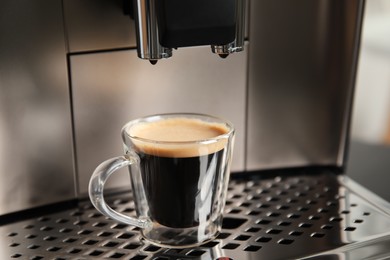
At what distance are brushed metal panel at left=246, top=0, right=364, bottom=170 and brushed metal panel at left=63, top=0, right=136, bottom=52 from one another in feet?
0.49

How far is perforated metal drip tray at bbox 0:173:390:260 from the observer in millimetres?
551

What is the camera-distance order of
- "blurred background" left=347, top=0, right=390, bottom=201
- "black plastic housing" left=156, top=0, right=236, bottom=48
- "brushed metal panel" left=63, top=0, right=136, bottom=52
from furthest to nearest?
"blurred background" left=347, top=0, right=390, bottom=201 < "brushed metal panel" left=63, top=0, right=136, bottom=52 < "black plastic housing" left=156, top=0, right=236, bottom=48

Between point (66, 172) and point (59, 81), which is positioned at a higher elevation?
point (59, 81)

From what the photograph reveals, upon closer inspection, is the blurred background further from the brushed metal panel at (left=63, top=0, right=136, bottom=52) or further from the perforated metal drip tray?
the brushed metal panel at (left=63, top=0, right=136, bottom=52)

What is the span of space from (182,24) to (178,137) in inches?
4.9

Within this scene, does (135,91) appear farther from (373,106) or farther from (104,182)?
(373,106)

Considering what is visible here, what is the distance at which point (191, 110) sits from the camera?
2.22 feet

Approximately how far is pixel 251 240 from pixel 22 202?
0.24 meters

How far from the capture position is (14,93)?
0.58m

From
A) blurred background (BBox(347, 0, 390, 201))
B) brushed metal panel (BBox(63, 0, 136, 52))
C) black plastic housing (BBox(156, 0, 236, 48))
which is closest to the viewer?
black plastic housing (BBox(156, 0, 236, 48))

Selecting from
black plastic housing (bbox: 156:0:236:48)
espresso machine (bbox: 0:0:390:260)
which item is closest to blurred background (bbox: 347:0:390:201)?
espresso machine (bbox: 0:0:390:260)

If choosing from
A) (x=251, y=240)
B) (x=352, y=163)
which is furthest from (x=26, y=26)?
(x=352, y=163)

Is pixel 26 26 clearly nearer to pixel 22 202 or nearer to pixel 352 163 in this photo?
pixel 22 202

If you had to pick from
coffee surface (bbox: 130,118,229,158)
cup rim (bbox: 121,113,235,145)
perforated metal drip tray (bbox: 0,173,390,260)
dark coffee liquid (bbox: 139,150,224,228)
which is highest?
cup rim (bbox: 121,113,235,145)
